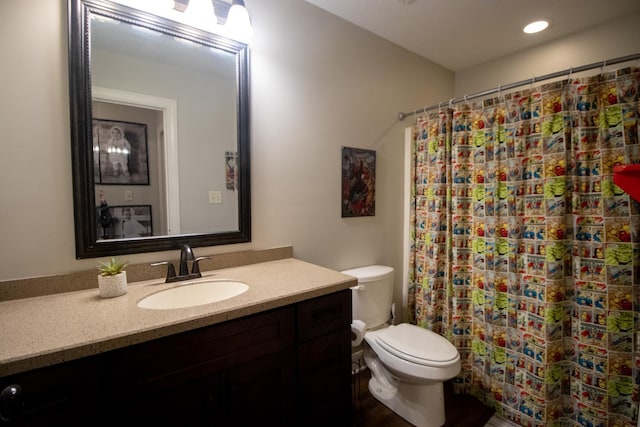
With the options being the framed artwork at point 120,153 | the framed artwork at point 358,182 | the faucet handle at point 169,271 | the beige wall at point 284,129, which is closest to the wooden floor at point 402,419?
the beige wall at point 284,129

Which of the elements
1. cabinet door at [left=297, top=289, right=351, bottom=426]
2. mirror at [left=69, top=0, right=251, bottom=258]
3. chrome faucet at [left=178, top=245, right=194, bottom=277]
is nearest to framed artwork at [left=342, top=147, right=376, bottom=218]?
mirror at [left=69, top=0, right=251, bottom=258]

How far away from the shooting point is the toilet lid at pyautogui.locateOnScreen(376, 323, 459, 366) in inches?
58.1

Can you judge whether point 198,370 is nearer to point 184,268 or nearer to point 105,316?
point 105,316

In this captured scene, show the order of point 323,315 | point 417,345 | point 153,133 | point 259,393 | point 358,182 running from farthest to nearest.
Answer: point 358,182
point 417,345
point 153,133
point 323,315
point 259,393

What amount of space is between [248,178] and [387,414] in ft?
5.24

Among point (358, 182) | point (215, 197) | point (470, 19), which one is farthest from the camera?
point (358, 182)

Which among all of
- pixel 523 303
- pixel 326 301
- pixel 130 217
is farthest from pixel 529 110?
pixel 130 217

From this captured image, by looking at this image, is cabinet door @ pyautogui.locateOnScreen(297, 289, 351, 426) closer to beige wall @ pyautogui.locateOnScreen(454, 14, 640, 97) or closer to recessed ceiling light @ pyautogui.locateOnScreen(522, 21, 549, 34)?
recessed ceiling light @ pyautogui.locateOnScreen(522, 21, 549, 34)

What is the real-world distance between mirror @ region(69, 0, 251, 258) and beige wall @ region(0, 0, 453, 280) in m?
0.06

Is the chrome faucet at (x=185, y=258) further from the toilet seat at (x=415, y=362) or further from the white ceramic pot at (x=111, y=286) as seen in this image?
the toilet seat at (x=415, y=362)

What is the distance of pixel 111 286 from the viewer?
1.06 meters

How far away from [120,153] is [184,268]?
0.57m

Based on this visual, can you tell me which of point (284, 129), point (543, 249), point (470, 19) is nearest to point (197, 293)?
point (284, 129)

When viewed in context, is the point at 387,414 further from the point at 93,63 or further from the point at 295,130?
the point at 93,63
